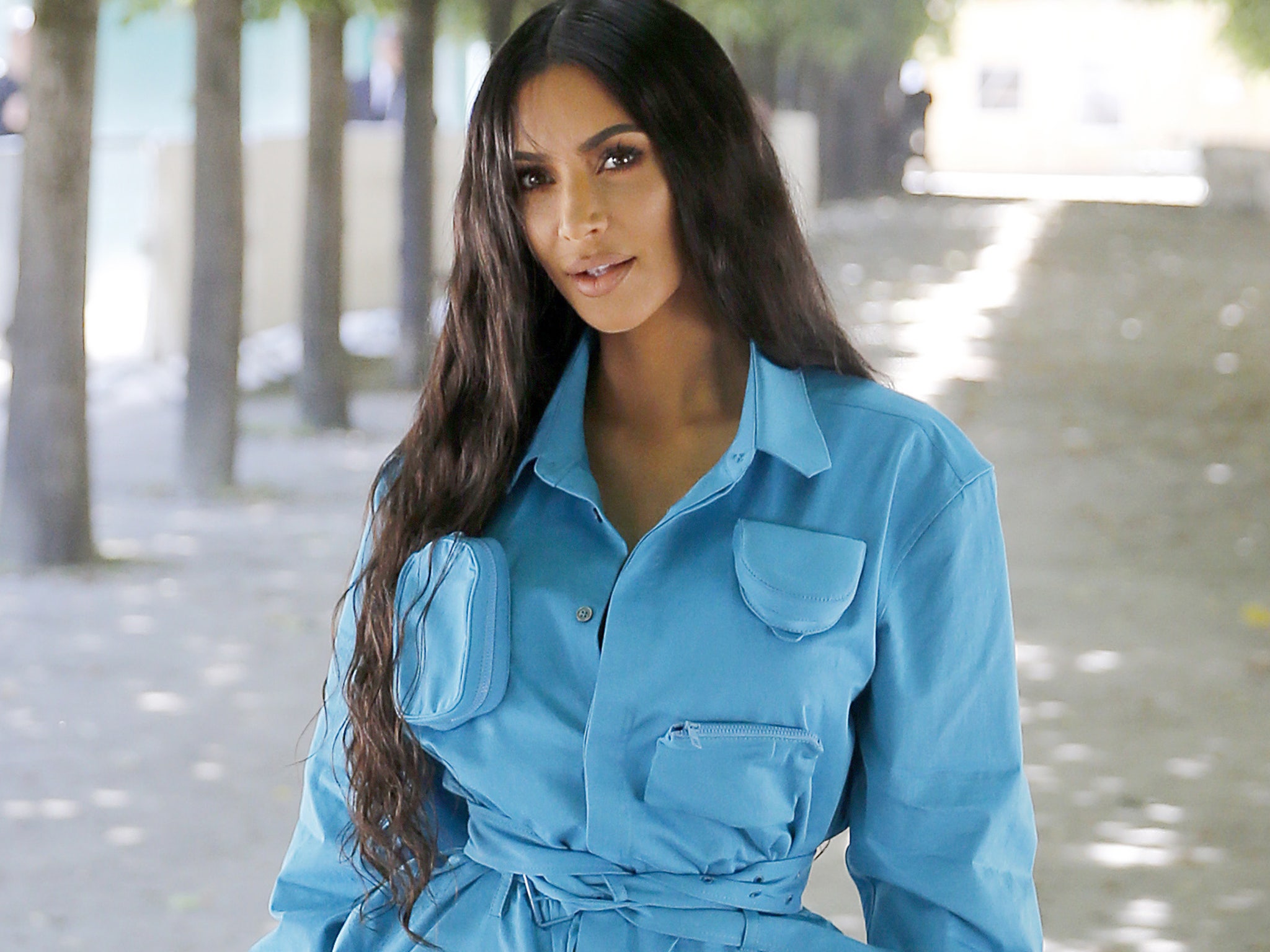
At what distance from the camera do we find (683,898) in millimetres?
2020

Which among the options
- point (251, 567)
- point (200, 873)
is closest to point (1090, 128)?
point (251, 567)

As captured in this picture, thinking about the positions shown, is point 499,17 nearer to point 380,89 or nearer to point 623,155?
point 623,155

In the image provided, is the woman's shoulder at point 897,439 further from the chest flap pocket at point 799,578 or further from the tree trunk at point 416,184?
the tree trunk at point 416,184

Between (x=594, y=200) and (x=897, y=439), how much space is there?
471mm

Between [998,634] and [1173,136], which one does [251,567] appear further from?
[1173,136]

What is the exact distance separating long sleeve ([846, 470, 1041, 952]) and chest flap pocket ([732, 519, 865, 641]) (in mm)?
67

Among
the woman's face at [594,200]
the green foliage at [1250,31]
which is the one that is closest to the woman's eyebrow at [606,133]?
the woman's face at [594,200]

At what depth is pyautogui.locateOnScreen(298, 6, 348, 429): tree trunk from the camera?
39.5 feet

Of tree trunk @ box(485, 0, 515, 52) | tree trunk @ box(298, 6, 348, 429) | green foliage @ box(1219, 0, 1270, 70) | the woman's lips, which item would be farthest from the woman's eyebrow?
green foliage @ box(1219, 0, 1270, 70)

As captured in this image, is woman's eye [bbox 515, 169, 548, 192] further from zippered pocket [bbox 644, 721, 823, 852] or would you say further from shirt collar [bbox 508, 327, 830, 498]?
zippered pocket [bbox 644, 721, 823, 852]

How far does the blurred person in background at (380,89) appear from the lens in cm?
2450

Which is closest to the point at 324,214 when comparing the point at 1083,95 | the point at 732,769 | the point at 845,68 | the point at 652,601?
the point at 652,601

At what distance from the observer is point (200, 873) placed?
5352 mm

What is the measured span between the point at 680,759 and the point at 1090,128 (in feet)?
171
